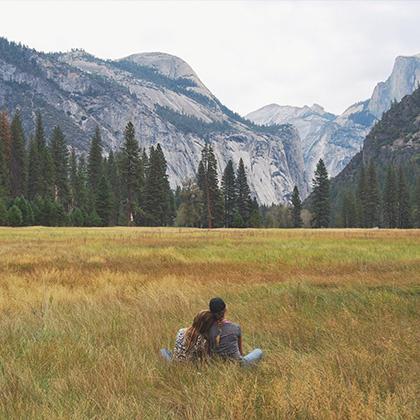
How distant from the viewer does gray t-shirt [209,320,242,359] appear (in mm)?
6836

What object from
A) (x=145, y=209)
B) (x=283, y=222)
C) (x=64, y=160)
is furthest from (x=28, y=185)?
(x=283, y=222)

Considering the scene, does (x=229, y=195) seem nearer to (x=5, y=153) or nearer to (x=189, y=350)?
(x=5, y=153)

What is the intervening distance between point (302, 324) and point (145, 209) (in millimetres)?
79687

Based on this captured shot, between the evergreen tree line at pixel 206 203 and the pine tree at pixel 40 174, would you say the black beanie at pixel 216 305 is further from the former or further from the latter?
the pine tree at pixel 40 174

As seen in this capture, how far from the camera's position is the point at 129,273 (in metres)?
16.1

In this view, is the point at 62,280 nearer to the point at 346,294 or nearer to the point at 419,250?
the point at 346,294

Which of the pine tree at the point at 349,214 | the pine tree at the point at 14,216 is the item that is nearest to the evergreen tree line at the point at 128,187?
the pine tree at the point at 14,216

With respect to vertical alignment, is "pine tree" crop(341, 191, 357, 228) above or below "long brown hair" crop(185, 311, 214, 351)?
above

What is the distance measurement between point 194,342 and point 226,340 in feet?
1.46

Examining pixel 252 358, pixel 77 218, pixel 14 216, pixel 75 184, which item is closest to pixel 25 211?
pixel 14 216

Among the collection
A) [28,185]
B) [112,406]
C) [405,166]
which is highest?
[405,166]

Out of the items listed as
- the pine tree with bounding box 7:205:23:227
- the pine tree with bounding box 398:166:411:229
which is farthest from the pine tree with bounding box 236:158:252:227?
the pine tree with bounding box 7:205:23:227

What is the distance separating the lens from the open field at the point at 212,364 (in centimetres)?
486

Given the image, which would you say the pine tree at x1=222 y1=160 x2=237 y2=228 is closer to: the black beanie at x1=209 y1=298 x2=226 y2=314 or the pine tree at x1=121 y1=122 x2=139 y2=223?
the pine tree at x1=121 y1=122 x2=139 y2=223
